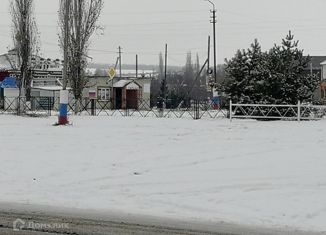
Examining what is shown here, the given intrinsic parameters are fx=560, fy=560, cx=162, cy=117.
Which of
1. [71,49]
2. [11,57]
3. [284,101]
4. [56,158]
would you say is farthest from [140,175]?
[11,57]

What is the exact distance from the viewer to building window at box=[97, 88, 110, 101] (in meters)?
66.3

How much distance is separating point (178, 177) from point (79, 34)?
33.9m

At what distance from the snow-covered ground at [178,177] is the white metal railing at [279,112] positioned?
42.0ft

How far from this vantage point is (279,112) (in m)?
32.5

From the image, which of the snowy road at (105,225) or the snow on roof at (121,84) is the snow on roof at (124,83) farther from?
the snowy road at (105,225)

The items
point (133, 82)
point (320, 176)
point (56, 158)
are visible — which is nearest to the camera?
point (320, 176)

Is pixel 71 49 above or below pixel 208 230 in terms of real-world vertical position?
above

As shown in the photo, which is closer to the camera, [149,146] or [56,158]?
[56,158]

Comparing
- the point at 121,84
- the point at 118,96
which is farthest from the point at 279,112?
the point at 118,96

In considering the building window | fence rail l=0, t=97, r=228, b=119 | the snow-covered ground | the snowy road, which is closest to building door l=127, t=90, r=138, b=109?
fence rail l=0, t=97, r=228, b=119

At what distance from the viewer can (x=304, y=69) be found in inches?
1321

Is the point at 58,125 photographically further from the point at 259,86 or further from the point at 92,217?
the point at 92,217

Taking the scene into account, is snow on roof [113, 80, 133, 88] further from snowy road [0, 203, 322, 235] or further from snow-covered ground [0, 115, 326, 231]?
snowy road [0, 203, 322, 235]

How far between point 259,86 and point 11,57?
24.6m
